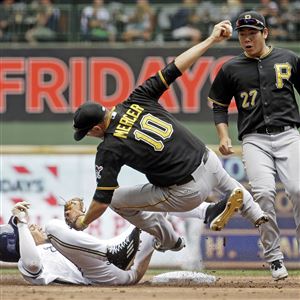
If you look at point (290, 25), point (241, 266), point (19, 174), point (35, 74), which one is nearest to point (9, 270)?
point (19, 174)

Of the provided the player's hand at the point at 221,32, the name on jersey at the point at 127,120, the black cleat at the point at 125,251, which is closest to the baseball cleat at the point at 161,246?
the black cleat at the point at 125,251

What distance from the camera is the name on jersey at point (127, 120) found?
26.1 ft

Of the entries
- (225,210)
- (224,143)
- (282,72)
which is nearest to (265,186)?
(225,210)

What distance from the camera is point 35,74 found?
17062mm

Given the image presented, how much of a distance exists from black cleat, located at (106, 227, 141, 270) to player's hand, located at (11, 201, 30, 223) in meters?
0.80

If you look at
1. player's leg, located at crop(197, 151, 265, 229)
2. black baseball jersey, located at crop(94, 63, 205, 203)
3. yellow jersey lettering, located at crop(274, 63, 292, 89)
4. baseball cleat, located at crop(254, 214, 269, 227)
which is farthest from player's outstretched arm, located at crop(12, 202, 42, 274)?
yellow jersey lettering, located at crop(274, 63, 292, 89)

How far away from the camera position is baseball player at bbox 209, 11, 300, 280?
841 cm

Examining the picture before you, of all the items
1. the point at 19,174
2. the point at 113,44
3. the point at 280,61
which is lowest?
the point at 19,174

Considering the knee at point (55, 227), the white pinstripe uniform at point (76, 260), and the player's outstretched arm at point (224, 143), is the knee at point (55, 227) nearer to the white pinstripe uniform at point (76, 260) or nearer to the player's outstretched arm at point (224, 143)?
the white pinstripe uniform at point (76, 260)

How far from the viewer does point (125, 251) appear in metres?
8.64

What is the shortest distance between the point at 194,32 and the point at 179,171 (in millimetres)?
8713

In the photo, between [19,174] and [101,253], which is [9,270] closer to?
[19,174]

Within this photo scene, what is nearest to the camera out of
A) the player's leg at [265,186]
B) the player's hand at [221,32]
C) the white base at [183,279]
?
the player's hand at [221,32]

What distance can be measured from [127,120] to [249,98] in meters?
1.20
